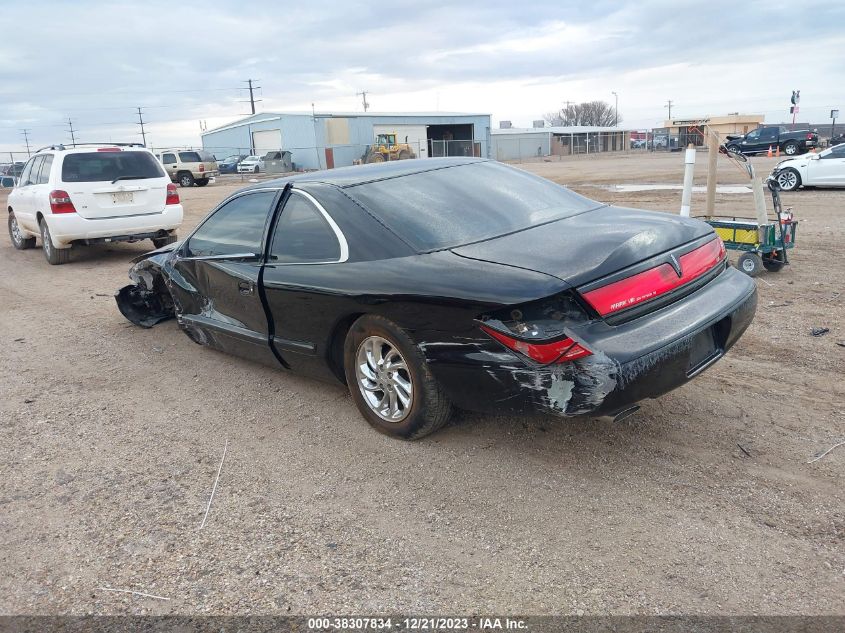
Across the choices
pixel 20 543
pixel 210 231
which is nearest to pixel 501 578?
pixel 20 543

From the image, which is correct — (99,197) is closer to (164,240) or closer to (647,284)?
(164,240)

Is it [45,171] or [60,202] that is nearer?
[60,202]

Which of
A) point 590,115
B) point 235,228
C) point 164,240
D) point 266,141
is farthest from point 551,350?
point 590,115

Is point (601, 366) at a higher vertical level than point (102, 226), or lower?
lower

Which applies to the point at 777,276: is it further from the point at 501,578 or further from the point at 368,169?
the point at 501,578

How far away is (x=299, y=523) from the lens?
3.12m

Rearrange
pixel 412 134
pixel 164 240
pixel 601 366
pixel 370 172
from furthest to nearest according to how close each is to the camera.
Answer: pixel 412 134 < pixel 164 240 < pixel 370 172 < pixel 601 366

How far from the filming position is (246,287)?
4.46 metres

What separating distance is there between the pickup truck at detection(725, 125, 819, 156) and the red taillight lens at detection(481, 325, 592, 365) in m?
38.0

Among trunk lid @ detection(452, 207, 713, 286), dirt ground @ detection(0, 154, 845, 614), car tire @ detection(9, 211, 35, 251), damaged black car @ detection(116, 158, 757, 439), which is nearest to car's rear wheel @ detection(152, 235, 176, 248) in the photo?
car tire @ detection(9, 211, 35, 251)

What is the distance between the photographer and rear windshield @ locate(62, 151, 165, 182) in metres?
9.95

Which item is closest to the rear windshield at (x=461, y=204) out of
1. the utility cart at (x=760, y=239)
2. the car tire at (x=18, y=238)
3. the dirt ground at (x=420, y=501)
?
the dirt ground at (x=420, y=501)

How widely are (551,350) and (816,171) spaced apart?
54.2 ft

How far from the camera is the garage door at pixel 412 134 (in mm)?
52812
